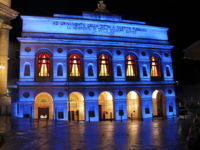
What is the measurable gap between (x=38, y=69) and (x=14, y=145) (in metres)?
24.1

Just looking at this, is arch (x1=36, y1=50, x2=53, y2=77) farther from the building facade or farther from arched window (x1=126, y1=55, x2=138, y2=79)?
arched window (x1=126, y1=55, x2=138, y2=79)

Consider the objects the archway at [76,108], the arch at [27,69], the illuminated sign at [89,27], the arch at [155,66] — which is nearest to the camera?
the arch at [27,69]

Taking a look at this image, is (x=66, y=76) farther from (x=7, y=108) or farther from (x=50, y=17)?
(x=7, y=108)

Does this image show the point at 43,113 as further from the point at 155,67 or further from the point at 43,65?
the point at 155,67

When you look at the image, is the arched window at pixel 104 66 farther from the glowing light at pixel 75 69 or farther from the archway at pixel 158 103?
the archway at pixel 158 103

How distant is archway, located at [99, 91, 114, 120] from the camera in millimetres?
36906

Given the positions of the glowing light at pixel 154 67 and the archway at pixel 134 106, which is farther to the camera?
the glowing light at pixel 154 67

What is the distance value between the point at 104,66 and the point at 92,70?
88.3 inches

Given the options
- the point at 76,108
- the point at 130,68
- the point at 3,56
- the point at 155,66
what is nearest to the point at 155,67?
the point at 155,66

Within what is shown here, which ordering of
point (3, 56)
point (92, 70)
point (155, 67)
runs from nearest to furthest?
point (3, 56) < point (92, 70) < point (155, 67)

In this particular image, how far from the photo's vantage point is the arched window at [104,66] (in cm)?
3659

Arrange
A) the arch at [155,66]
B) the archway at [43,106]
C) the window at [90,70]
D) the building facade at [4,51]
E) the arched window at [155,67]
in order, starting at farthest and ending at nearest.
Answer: the arched window at [155,67], the arch at [155,66], the window at [90,70], the archway at [43,106], the building facade at [4,51]

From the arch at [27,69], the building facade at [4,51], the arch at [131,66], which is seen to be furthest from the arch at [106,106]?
the building facade at [4,51]

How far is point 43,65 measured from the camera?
34344mm
